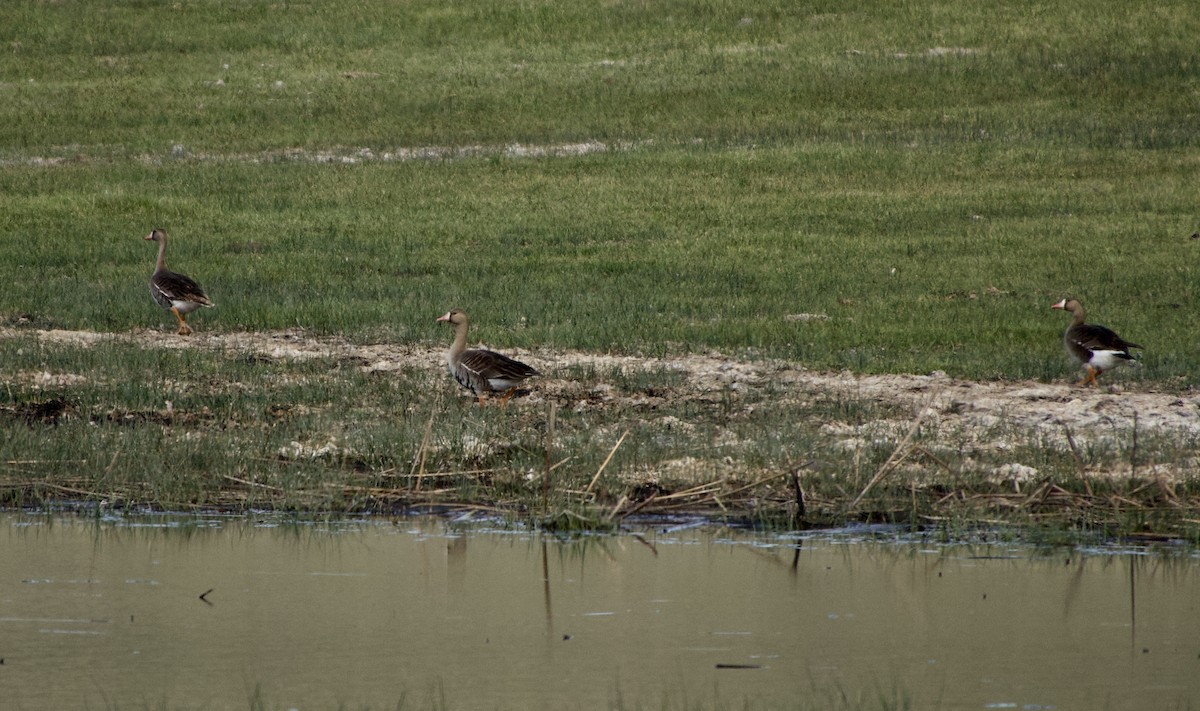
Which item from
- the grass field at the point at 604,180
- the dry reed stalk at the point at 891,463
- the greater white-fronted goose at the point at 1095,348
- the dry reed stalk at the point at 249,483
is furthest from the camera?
the grass field at the point at 604,180

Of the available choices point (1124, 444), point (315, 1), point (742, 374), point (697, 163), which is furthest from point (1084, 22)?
point (1124, 444)

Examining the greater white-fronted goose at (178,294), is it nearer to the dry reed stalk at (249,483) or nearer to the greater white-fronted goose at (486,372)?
the greater white-fronted goose at (486,372)

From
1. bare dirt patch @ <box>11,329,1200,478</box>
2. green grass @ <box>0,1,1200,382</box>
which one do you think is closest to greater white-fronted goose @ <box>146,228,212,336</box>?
bare dirt patch @ <box>11,329,1200,478</box>

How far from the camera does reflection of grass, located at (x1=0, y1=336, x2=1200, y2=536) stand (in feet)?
37.4

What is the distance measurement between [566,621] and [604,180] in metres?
21.8

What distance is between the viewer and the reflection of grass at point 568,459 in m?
11.4

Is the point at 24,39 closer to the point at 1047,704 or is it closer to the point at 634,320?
the point at 634,320

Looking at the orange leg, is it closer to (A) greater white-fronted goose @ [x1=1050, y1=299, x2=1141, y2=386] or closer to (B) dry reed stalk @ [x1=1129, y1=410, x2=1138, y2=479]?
(A) greater white-fronted goose @ [x1=1050, y1=299, x2=1141, y2=386]

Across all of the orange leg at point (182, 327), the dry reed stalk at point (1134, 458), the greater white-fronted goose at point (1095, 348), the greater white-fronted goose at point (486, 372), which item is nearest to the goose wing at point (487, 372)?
the greater white-fronted goose at point (486, 372)

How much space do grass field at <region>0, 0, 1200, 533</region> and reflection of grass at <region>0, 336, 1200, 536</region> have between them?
0.19 meters

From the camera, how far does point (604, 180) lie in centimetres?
3062

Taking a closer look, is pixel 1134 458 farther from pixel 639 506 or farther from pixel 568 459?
pixel 568 459

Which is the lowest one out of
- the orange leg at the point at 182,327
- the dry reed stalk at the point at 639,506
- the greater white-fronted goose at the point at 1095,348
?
the orange leg at the point at 182,327

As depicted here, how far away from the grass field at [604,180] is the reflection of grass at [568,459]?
0.19 meters
